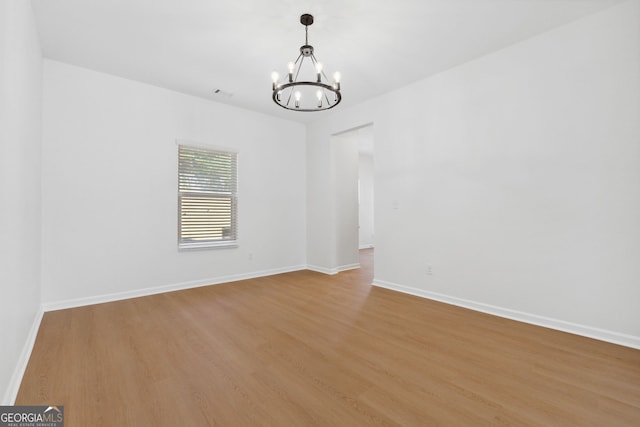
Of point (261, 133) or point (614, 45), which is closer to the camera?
point (614, 45)

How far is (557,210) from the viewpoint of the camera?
2.81 meters

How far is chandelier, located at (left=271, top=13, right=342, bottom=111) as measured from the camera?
2645mm

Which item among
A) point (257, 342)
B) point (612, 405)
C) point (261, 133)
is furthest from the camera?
point (261, 133)

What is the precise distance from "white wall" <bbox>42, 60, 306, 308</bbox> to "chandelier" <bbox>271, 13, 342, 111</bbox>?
1.26 meters

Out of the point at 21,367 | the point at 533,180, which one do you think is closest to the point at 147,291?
the point at 21,367

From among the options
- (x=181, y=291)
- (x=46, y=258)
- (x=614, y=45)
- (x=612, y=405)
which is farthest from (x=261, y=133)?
(x=612, y=405)

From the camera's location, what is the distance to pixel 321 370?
2.06 m

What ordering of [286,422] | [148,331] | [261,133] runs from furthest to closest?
1. [261,133]
2. [148,331]
3. [286,422]

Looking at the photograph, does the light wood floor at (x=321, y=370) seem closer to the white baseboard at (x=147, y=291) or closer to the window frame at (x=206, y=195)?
the white baseboard at (x=147, y=291)

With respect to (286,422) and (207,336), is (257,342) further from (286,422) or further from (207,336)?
(286,422)

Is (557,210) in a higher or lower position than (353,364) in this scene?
higher

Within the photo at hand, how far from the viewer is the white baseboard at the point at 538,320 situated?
248 centimetres

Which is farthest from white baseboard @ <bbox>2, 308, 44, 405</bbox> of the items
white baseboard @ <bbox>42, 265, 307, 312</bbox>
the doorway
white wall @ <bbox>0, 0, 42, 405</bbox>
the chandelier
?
the doorway

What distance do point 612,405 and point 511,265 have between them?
1.59 m
